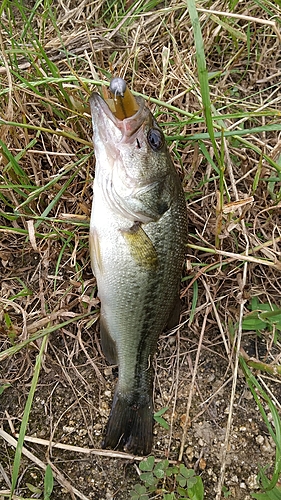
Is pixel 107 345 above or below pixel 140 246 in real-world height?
below

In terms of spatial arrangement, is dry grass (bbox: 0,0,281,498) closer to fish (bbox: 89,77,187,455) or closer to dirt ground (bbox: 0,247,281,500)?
dirt ground (bbox: 0,247,281,500)

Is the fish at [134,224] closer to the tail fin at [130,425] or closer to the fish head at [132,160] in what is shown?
the fish head at [132,160]

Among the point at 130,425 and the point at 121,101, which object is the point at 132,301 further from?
the point at 121,101

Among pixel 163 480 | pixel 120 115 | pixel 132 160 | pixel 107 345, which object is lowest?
pixel 163 480

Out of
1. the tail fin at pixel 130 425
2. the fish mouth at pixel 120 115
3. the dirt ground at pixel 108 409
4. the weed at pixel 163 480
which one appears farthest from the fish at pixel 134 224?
the weed at pixel 163 480

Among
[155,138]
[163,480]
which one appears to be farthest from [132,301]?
[163,480]

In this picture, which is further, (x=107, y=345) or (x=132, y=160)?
(x=107, y=345)
